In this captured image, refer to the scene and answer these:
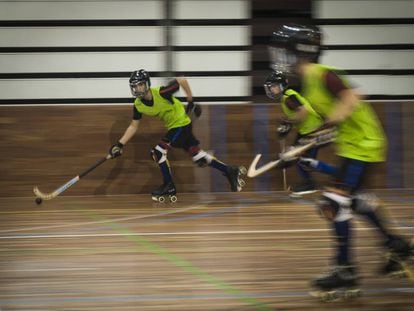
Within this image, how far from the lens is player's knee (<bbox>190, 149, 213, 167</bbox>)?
317 inches

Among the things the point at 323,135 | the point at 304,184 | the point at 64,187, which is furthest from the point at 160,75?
the point at 323,135

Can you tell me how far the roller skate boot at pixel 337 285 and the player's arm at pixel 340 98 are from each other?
0.77 metres

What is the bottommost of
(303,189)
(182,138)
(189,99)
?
(303,189)

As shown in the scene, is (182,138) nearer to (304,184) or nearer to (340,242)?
(304,184)

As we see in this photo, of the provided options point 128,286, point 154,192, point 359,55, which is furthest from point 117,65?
point 128,286

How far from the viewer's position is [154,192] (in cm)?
789

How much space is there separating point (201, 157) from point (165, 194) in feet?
1.96

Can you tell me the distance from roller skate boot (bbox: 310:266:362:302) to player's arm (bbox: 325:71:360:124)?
2.53ft

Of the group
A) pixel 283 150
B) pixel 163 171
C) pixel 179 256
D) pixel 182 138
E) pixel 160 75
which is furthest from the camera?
pixel 160 75

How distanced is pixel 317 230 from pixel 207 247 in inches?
44.5

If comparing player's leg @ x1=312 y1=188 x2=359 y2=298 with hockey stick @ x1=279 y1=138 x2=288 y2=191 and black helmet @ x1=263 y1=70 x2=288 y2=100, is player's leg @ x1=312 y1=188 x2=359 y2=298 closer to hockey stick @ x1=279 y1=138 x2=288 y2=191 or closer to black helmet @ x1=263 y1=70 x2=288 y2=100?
black helmet @ x1=263 y1=70 x2=288 y2=100

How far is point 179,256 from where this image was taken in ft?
15.8

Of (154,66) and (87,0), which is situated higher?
(87,0)

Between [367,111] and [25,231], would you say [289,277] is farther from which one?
[25,231]
